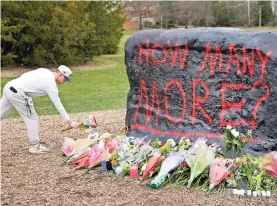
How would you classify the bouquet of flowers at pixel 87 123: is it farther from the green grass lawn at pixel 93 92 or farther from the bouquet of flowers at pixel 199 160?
the green grass lawn at pixel 93 92

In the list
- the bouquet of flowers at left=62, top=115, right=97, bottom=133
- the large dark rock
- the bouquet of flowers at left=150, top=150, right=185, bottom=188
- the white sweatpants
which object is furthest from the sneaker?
the bouquet of flowers at left=150, top=150, right=185, bottom=188

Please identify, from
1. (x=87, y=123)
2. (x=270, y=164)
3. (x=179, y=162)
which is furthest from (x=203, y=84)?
(x=87, y=123)

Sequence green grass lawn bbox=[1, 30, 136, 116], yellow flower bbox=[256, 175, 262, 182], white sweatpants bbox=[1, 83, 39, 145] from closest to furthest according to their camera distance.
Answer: yellow flower bbox=[256, 175, 262, 182] → white sweatpants bbox=[1, 83, 39, 145] → green grass lawn bbox=[1, 30, 136, 116]

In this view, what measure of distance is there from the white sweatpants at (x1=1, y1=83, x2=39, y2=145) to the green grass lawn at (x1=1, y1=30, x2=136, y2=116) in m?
3.25

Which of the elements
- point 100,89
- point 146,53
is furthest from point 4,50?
point 146,53

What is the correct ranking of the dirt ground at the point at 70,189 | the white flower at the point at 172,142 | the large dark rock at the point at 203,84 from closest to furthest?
the dirt ground at the point at 70,189, the large dark rock at the point at 203,84, the white flower at the point at 172,142

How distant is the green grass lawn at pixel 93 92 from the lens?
1064cm

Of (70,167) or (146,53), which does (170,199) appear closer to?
(70,167)

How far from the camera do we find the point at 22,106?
6.62 m

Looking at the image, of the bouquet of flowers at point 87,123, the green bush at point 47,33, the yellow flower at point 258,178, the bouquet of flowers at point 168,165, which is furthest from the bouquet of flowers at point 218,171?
the green bush at point 47,33

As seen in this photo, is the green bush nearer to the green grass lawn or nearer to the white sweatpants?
the green grass lawn

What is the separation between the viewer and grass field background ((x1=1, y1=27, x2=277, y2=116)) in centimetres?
1064

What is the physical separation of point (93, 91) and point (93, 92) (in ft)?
0.57

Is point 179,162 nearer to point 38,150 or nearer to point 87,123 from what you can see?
point 87,123
